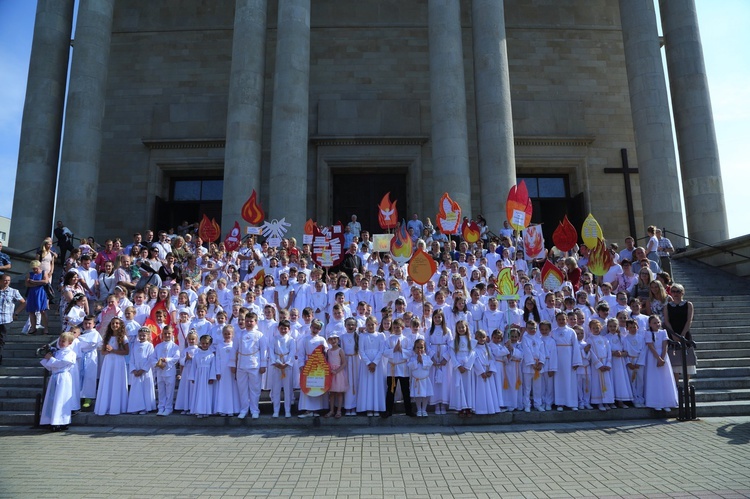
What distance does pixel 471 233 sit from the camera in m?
15.9

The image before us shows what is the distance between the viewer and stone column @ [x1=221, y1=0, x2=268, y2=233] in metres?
19.0

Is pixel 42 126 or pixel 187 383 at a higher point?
pixel 42 126

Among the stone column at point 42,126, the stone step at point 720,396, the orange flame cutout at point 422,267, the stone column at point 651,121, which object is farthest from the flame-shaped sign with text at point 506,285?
the stone column at point 42,126

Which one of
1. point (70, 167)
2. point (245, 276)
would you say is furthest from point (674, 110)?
point (70, 167)

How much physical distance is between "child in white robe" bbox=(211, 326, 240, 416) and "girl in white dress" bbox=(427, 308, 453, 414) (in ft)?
→ 11.5

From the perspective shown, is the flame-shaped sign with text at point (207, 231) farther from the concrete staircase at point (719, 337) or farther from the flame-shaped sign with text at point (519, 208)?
the concrete staircase at point (719, 337)

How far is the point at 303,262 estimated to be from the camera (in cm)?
1341

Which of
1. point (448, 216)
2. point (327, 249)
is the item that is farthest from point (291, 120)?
point (327, 249)

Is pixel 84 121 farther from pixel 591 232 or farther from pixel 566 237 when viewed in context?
pixel 591 232

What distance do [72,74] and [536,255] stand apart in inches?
739

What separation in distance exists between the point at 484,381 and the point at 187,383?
530 cm

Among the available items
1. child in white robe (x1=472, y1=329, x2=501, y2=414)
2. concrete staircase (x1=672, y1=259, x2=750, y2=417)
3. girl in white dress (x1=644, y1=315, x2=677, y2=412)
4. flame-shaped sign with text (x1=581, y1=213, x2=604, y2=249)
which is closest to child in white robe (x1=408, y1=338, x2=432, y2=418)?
child in white robe (x1=472, y1=329, x2=501, y2=414)

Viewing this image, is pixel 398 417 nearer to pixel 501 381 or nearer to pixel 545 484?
pixel 501 381

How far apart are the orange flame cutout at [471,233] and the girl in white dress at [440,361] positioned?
268 inches
